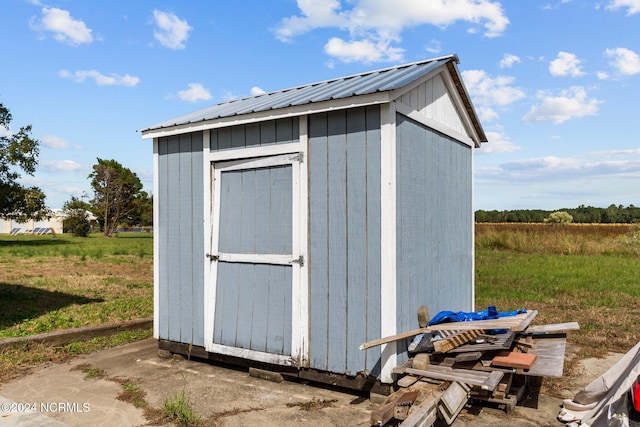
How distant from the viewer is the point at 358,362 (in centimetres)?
461

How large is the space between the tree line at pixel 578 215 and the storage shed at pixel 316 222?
48.8 metres

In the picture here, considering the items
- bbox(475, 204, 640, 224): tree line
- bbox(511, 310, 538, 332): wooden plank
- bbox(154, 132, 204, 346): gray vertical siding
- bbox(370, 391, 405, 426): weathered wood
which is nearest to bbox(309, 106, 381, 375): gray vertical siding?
bbox(370, 391, 405, 426): weathered wood

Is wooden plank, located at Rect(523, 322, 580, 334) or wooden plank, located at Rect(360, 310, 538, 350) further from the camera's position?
wooden plank, located at Rect(523, 322, 580, 334)

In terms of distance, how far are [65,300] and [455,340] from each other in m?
8.34

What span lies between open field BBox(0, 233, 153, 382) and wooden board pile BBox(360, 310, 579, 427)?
4447mm

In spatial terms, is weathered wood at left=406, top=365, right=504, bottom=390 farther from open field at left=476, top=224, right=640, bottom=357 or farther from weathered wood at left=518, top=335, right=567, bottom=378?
open field at left=476, top=224, right=640, bottom=357

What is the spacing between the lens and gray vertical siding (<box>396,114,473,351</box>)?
4781 millimetres

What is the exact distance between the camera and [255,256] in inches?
212

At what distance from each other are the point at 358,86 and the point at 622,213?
6044 cm

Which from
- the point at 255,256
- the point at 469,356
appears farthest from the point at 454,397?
the point at 255,256

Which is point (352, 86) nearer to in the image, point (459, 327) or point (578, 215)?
point (459, 327)

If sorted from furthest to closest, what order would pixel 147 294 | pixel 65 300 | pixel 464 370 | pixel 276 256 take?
pixel 147 294 → pixel 65 300 → pixel 276 256 → pixel 464 370

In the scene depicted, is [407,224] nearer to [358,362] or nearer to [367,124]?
[367,124]

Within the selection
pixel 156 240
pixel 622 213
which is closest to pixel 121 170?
pixel 156 240
